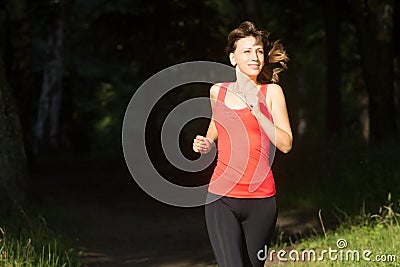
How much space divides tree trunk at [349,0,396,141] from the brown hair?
12.7 m

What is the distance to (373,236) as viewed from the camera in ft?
32.1

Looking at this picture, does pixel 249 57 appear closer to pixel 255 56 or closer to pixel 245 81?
pixel 255 56

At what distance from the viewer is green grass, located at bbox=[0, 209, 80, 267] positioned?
8.75 meters

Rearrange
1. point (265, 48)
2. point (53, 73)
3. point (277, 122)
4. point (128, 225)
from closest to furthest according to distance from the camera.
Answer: point (277, 122), point (265, 48), point (128, 225), point (53, 73)

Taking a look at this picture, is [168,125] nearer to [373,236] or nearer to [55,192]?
[373,236]

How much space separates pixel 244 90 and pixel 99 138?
1546 inches

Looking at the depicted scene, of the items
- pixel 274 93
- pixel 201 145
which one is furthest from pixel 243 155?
pixel 274 93

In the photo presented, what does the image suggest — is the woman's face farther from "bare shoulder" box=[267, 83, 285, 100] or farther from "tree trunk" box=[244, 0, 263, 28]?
"tree trunk" box=[244, 0, 263, 28]

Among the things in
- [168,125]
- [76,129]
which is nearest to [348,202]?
[168,125]

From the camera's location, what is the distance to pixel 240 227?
19.2 feet

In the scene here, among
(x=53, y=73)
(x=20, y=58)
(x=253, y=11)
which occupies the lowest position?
(x=53, y=73)

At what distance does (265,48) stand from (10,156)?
8679 millimetres

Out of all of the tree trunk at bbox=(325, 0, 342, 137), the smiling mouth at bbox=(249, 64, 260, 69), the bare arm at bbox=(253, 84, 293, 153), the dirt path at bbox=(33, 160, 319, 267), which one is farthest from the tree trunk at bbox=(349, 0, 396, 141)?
the bare arm at bbox=(253, 84, 293, 153)

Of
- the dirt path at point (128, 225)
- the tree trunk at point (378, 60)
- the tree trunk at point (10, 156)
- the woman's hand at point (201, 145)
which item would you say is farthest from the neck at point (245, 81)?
the tree trunk at point (378, 60)
